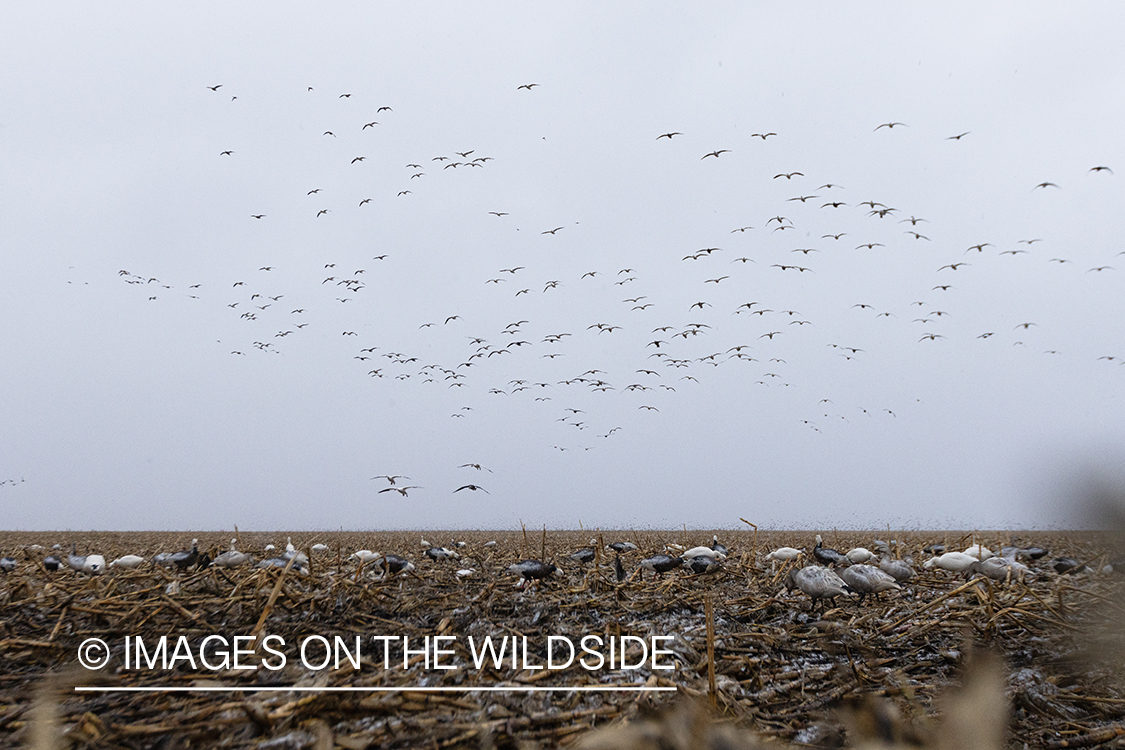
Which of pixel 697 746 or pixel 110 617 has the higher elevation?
pixel 697 746

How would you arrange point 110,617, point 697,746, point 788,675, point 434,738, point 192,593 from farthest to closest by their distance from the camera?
point 192,593
point 110,617
point 788,675
point 434,738
point 697,746

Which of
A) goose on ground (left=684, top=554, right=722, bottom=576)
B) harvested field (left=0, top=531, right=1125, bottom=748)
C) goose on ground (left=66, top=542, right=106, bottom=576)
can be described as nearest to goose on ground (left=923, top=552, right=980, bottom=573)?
harvested field (left=0, top=531, right=1125, bottom=748)

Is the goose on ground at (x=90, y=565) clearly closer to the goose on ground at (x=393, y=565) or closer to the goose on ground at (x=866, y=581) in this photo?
the goose on ground at (x=393, y=565)

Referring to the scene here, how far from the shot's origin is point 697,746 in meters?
1.06

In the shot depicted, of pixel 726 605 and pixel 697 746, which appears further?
pixel 726 605

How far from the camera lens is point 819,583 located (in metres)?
4.18

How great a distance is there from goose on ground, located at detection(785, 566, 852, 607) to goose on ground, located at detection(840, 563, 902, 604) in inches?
3.6

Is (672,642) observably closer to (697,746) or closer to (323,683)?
(323,683)

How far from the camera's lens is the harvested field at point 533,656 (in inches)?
92.9

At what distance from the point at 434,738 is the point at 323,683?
69cm

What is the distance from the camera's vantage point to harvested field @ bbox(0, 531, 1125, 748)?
7.74ft

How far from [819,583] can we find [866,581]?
51cm

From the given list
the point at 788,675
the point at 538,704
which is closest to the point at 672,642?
the point at 788,675

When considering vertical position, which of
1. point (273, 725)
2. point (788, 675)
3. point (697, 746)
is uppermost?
point (697, 746)
